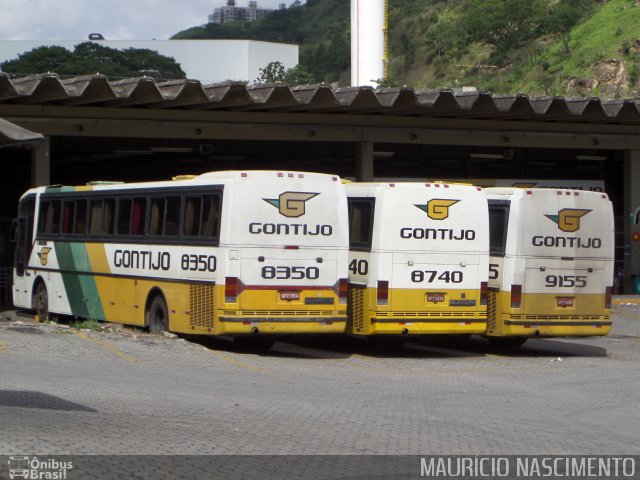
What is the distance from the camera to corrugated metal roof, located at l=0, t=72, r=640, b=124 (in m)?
25.6

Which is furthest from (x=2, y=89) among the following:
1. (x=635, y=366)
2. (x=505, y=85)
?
(x=505, y=85)

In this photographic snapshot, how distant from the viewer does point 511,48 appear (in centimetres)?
9981

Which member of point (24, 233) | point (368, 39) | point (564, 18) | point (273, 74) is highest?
point (564, 18)

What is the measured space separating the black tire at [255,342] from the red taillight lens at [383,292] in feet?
6.50

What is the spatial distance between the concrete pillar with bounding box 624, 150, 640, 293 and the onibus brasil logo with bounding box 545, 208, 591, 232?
16.4 meters

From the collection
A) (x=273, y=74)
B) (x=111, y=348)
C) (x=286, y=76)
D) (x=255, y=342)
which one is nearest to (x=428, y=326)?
(x=255, y=342)

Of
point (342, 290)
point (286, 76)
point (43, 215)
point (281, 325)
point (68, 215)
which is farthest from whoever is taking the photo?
point (286, 76)

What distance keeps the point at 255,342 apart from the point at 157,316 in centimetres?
182

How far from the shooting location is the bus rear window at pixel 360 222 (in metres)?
→ 19.5

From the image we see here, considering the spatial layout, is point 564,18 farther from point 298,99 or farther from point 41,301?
point 41,301

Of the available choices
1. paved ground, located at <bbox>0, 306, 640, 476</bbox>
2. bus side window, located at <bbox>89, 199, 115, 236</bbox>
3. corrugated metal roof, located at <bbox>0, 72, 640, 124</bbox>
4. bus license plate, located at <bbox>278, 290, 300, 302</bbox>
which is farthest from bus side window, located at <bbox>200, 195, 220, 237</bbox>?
corrugated metal roof, located at <bbox>0, 72, 640, 124</bbox>

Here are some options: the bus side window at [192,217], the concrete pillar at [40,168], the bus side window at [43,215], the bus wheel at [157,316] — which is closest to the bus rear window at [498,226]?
the bus side window at [192,217]

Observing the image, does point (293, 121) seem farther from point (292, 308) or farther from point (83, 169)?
point (292, 308)

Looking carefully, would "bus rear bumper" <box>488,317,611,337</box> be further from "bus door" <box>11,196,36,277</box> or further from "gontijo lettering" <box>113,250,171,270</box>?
"bus door" <box>11,196,36,277</box>
